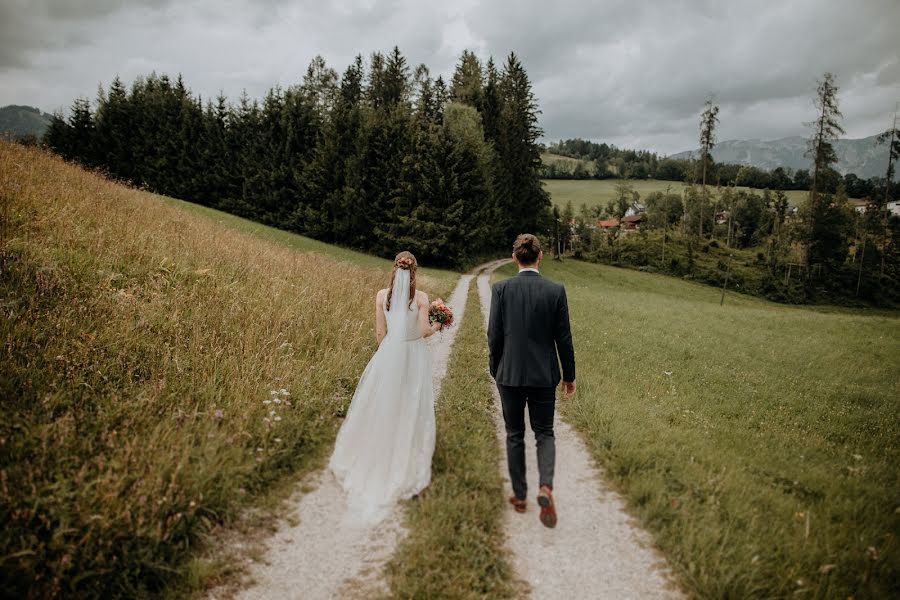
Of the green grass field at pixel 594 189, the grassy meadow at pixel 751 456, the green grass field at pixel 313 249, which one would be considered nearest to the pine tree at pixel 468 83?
the green grass field at pixel 313 249

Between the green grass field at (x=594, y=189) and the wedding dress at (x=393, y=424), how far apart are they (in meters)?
107

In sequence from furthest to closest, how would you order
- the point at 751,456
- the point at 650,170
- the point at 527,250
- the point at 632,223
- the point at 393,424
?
the point at 650,170 → the point at 632,223 → the point at 751,456 → the point at 393,424 → the point at 527,250

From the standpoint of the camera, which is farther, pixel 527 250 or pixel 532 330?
pixel 527 250

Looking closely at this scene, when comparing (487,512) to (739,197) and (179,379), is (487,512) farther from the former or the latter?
(739,197)

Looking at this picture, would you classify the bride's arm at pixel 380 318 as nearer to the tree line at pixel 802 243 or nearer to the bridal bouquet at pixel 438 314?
the bridal bouquet at pixel 438 314

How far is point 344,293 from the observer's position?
12359 millimetres

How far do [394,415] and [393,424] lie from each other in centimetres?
11

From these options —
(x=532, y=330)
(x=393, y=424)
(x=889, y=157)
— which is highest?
(x=889, y=157)

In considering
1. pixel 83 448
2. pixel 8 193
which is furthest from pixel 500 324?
pixel 8 193

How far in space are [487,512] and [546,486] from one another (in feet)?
2.24

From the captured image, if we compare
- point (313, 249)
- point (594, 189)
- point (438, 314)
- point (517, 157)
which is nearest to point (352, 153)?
point (313, 249)

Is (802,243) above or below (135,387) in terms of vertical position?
above

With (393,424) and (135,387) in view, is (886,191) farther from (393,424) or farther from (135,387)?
(135,387)

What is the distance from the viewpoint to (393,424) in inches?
198
